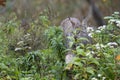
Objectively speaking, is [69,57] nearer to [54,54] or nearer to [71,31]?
[54,54]

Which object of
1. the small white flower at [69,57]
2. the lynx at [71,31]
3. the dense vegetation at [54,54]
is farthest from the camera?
the lynx at [71,31]

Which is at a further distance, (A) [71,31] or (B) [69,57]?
(A) [71,31]

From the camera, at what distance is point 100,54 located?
596 centimetres

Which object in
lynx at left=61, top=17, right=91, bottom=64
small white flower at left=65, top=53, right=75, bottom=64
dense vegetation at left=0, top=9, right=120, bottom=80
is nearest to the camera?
dense vegetation at left=0, top=9, right=120, bottom=80

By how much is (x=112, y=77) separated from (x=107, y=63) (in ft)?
0.71

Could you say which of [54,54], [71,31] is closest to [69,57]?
[54,54]

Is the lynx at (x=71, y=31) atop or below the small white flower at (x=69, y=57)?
atop

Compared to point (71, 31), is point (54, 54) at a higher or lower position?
lower

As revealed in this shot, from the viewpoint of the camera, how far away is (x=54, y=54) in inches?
253

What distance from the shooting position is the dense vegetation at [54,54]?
575 cm

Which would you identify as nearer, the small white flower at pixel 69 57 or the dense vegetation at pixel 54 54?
the dense vegetation at pixel 54 54

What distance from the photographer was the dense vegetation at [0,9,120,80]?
5746 millimetres

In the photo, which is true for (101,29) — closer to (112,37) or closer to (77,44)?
(112,37)

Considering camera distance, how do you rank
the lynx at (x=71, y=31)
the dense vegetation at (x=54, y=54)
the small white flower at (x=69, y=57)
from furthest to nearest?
1. the lynx at (x=71, y=31)
2. the small white flower at (x=69, y=57)
3. the dense vegetation at (x=54, y=54)
